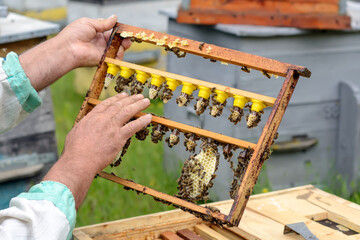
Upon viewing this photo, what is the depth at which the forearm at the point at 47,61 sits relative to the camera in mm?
1960

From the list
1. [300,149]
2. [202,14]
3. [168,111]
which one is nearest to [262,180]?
[300,149]

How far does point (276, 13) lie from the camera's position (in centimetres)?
326

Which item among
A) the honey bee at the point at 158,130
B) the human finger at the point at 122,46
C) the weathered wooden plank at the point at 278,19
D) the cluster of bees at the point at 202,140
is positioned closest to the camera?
the cluster of bees at the point at 202,140

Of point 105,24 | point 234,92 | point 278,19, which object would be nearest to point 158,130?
point 234,92

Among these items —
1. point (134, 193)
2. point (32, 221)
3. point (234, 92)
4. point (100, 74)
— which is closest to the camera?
point (32, 221)

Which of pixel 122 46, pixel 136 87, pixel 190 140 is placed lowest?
pixel 190 140

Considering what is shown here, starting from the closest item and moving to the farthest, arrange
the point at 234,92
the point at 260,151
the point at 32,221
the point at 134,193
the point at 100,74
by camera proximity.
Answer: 1. the point at 32,221
2. the point at 260,151
3. the point at 234,92
4. the point at 100,74
5. the point at 134,193

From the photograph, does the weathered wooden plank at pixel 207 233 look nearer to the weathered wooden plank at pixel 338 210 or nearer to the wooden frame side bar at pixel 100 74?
the weathered wooden plank at pixel 338 210

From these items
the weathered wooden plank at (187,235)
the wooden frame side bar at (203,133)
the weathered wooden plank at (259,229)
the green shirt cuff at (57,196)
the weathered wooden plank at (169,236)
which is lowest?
the weathered wooden plank at (169,236)

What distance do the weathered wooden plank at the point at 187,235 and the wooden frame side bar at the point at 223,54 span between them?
1.98ft

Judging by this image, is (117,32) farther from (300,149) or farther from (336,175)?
(336,175)

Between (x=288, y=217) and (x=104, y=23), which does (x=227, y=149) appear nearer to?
(x=288, y=217)

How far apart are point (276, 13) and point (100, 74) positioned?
174 centimetres

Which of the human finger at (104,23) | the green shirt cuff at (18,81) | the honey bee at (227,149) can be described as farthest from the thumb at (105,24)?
the honey bee at (227,149)
